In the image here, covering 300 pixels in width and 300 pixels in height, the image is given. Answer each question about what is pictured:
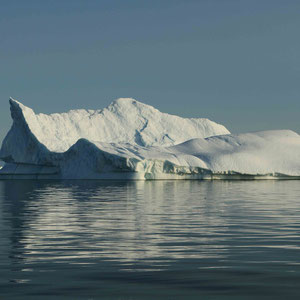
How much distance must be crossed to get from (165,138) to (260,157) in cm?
5999

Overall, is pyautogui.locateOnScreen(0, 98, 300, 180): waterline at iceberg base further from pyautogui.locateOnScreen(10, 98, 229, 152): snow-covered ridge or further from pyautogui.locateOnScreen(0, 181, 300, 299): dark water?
pyautogui.locateOnScreen(0, 181, 300, 299): dark water

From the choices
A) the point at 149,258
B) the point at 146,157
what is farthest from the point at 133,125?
the point at 149,258

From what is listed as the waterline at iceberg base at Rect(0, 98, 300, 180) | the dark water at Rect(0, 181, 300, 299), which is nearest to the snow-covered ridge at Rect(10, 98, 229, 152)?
the waterline at iceberg base at Rect(0, 98, 300, 180)

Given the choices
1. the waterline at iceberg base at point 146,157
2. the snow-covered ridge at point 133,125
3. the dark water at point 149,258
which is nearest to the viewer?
the dark water at point 149,258

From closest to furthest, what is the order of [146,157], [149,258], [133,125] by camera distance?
[149,258] → [146,157] → [133,125]

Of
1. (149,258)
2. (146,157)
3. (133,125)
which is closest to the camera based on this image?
(149,258)

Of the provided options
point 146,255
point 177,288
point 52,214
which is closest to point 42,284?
Result: point 177,288

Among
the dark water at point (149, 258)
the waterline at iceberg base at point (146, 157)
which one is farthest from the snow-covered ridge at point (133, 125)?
the dark water at point (149, 258)

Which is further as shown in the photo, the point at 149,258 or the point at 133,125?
the point at 133,125

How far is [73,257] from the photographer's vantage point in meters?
10.4

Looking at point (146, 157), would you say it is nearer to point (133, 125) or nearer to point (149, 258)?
point (149, 258)

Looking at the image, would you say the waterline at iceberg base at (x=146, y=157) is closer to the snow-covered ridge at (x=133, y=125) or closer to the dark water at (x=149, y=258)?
the snow-covered ridge at (x=133, y=125)

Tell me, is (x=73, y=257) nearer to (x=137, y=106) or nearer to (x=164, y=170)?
(x=164, y=170)

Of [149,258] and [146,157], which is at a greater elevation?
[146,157]
